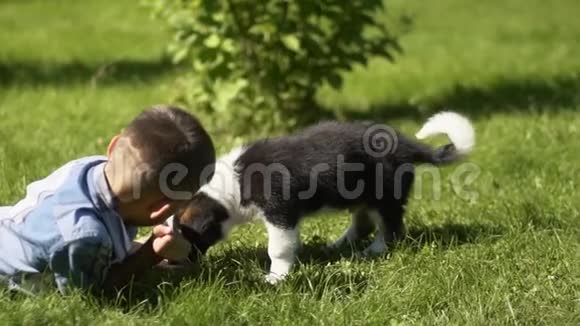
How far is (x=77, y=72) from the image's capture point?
11188mm

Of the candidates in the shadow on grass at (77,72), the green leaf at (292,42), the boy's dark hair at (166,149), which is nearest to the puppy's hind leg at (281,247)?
the boy's dark hair at (166,149)

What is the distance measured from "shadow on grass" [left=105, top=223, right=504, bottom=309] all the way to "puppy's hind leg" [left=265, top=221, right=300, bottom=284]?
6 cm

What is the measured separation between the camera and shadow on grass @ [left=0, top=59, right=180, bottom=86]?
34.5 ft

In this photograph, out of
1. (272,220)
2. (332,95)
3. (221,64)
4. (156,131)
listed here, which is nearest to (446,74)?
(332,95)

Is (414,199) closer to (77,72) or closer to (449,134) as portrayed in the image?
(449,134)

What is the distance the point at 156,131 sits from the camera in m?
4.11

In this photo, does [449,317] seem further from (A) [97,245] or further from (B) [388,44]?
(B) [388,44]

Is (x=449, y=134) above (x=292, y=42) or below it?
below

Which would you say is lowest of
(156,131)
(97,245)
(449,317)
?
(449,317)

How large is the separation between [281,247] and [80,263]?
113 centimetres

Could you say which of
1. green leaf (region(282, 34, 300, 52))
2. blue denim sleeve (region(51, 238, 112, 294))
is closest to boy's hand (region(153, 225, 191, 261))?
blue denim sleeve (region(51, 238, 112, 294))

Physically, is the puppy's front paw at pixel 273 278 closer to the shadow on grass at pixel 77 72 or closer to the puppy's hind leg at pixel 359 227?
the puppy's hind leg at pixel 359 227

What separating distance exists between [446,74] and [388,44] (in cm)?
272

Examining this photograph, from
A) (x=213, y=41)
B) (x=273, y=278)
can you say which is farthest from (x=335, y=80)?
(x=273, y=278)
